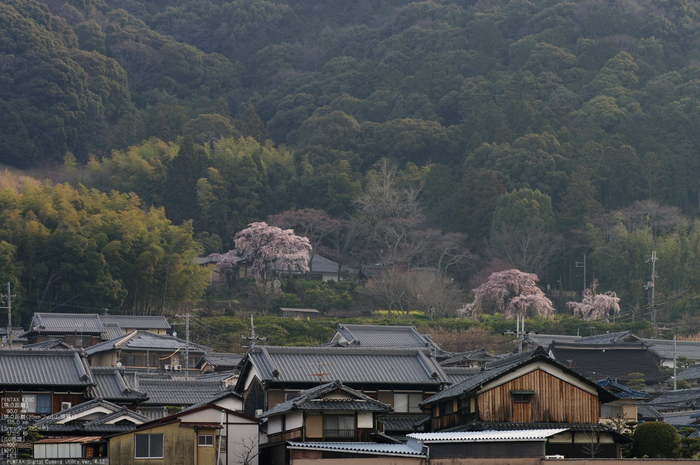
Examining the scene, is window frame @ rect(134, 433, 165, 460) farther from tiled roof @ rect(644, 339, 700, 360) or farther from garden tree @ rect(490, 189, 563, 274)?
garden tree @ rect(490, 189, 563, 274)

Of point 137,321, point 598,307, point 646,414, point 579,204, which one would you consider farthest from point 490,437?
point 579,204

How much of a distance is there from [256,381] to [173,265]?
2727cm

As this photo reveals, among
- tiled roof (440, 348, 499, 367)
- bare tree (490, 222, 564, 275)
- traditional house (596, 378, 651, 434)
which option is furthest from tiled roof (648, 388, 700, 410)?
bare tree (490, 222, 564, 275)

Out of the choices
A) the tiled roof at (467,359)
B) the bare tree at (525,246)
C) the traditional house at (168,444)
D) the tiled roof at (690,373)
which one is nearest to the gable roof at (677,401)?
the tiled roof at (467,359)

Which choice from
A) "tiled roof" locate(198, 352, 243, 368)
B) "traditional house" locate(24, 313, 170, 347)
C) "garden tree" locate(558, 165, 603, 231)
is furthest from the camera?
"garden tree" locate(558, 165, 603, 231)

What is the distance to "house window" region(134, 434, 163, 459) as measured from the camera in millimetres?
16578

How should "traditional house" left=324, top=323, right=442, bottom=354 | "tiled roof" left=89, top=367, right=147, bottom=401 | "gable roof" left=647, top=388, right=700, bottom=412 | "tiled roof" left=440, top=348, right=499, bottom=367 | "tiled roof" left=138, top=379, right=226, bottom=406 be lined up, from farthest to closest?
"traditional house" left=324, top=323, right=442, bottom=354 < "tiled roof" left=440, top=348, right=499, bottom=367 < "gable roof" left=647, top=388, right=700, bottom=412 < "tiled roof" left=138, top=379, right=226, bottom=406 < "tiled roof" left=89, top=367, right=147, bottom=401

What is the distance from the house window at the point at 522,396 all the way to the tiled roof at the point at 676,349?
22.1m

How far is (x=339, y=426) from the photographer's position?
17578 mm

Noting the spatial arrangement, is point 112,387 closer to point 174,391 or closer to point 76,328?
point 174,391

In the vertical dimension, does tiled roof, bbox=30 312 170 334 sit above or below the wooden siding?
above

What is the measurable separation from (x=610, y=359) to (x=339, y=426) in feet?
70.3

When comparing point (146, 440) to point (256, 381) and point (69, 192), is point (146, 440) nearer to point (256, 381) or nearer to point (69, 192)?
point (256, 381)

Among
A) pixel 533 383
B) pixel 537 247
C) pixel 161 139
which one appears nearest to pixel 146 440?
pixel 533 383
